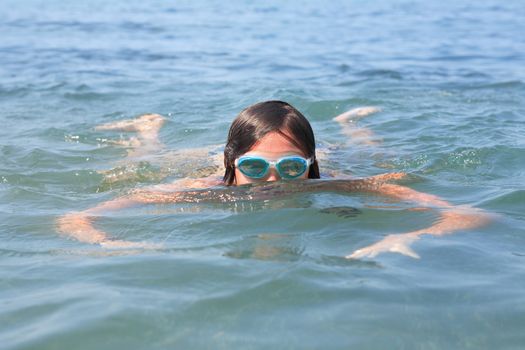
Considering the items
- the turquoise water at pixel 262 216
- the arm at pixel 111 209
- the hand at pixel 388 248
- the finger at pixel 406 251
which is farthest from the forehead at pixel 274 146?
the finger at pixel 406 251

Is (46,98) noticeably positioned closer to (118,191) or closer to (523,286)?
(118,191)

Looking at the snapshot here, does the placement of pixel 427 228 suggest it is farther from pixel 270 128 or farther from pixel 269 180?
pixel 270 128

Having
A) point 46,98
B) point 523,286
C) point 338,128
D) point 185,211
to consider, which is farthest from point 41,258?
point 46,98

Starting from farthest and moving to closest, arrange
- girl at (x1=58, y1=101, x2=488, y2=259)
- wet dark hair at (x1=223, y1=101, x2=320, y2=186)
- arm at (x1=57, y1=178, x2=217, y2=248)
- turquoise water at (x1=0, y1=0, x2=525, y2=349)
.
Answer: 1. wet dark hair at (x1=223, y1=101, x2=320, y2=186)
2. girl at (x1=58, y1=101, x2=488, y2=259)
3. arm at (x1=57, y1=178, x2=217, y2=248)
4. turquoise water at (x1=0, y1=0, x2=525, y2=349)

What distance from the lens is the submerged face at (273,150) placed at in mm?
4125

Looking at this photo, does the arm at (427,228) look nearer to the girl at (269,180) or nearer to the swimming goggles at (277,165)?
the girl at (269,180)

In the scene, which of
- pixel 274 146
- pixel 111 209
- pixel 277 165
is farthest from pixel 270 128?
pixel 111 209

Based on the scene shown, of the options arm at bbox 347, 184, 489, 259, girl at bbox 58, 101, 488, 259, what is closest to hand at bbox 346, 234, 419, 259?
arm at bbox 347, 184, 489, 259

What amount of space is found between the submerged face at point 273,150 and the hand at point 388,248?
0.88 m

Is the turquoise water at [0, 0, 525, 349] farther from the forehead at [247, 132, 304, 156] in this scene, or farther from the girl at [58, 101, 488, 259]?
the forehead at [247, 132, 304, 156]

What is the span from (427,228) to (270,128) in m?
1.09

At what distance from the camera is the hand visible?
3254mm

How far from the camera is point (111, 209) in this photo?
4.22 metres

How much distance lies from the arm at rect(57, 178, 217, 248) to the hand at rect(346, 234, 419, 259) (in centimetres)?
99
